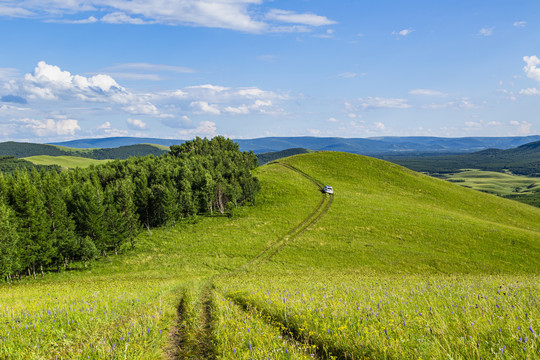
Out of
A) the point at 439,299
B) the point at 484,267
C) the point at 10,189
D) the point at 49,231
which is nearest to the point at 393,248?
the point at 484,267

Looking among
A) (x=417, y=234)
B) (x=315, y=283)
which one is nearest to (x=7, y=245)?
(x=315, y=283)

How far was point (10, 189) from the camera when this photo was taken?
142ft

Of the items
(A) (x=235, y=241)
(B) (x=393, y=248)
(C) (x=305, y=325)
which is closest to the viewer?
(C) (x=305, y=325)

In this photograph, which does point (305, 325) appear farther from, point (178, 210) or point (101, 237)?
point (178, 210)

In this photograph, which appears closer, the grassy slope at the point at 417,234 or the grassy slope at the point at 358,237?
the grassy slope at the point at 358,237

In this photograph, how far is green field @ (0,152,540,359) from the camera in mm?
5715

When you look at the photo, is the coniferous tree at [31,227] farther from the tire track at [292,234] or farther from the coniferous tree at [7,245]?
the tire track at [292,234]

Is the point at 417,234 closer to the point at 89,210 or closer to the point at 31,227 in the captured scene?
the point at 89,210

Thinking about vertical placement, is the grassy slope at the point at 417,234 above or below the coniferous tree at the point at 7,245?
below

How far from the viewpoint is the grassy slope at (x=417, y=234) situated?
141ft

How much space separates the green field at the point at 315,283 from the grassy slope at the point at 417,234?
13.5 inches

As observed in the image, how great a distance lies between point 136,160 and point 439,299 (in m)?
112

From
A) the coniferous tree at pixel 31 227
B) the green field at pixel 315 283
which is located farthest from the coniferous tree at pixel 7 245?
the green field at pixel 315 283

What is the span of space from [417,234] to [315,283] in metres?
42.3
